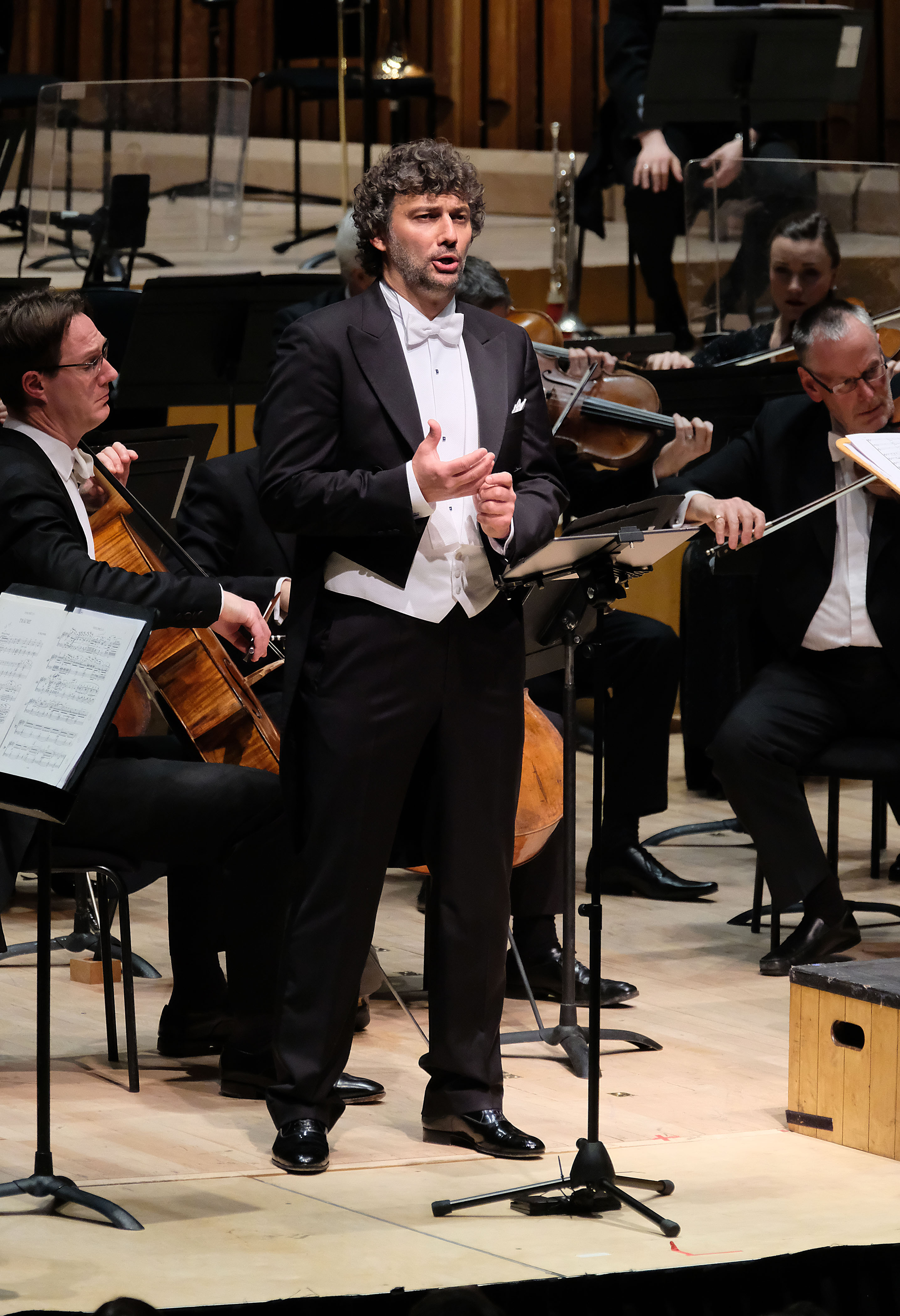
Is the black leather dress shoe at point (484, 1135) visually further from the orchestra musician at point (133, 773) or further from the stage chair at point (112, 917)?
the stage chair at point (112, 917)

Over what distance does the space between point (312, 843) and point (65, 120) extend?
13.1 feet

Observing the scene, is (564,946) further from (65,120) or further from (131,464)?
(65,120)

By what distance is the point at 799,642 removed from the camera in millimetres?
3939

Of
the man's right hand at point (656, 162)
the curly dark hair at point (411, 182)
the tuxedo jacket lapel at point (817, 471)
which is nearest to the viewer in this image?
the curly dark hair at point (411, 182)

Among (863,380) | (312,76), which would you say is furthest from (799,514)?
(312,76)

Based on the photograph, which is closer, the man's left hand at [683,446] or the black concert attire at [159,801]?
the black concert attire at [159,801]

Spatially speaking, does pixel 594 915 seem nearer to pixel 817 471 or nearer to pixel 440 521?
pixel 440 521

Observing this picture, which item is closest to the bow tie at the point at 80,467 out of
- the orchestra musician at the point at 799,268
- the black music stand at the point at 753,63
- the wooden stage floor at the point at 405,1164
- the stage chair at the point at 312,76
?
the wooden stage floor at the point at 405,1164

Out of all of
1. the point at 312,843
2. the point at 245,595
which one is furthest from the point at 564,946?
the point at 245,595

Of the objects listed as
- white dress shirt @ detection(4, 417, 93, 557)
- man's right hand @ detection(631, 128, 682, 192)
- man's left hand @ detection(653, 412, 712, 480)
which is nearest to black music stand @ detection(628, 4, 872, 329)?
man's right hand @ detection(631, 128, 682, 192)

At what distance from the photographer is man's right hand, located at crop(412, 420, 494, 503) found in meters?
2.49

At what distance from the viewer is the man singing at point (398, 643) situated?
267cm

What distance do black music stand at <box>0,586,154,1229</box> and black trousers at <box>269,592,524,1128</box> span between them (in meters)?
0.37

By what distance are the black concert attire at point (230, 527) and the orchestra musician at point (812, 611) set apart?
34.0 inches
